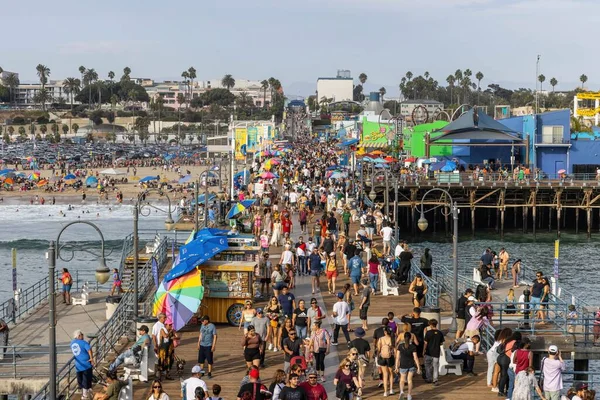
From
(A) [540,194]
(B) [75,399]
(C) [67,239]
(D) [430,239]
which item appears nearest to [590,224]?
(A) [540,194]

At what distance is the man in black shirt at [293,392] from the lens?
12977 millimetres

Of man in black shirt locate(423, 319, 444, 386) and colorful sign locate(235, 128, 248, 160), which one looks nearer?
man in black shirt locate(423, 319, 444, 386)

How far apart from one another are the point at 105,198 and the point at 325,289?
6224cm

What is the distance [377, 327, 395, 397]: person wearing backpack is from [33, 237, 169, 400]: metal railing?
5.09 meters

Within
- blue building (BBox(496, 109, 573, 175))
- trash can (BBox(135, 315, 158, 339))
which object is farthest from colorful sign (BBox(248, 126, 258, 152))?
trash can (BBox(135, 315, 158, 339))

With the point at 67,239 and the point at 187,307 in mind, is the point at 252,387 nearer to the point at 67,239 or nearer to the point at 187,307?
the point at 187,307

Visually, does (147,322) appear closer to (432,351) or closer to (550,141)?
(432,351)

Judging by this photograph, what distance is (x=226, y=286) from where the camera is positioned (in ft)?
68.1

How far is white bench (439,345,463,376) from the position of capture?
17484 mm

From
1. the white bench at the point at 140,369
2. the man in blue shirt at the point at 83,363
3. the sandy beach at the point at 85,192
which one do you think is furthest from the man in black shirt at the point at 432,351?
the sandy beach at the point at 85,192

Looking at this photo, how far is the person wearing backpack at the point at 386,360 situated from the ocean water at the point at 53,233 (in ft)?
95.2

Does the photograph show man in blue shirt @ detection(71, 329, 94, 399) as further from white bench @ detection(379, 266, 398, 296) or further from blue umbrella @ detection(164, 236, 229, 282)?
white bench @ detection(379, 266, 398, 296)

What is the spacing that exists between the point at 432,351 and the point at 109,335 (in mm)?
7528

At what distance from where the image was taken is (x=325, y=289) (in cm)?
2569
